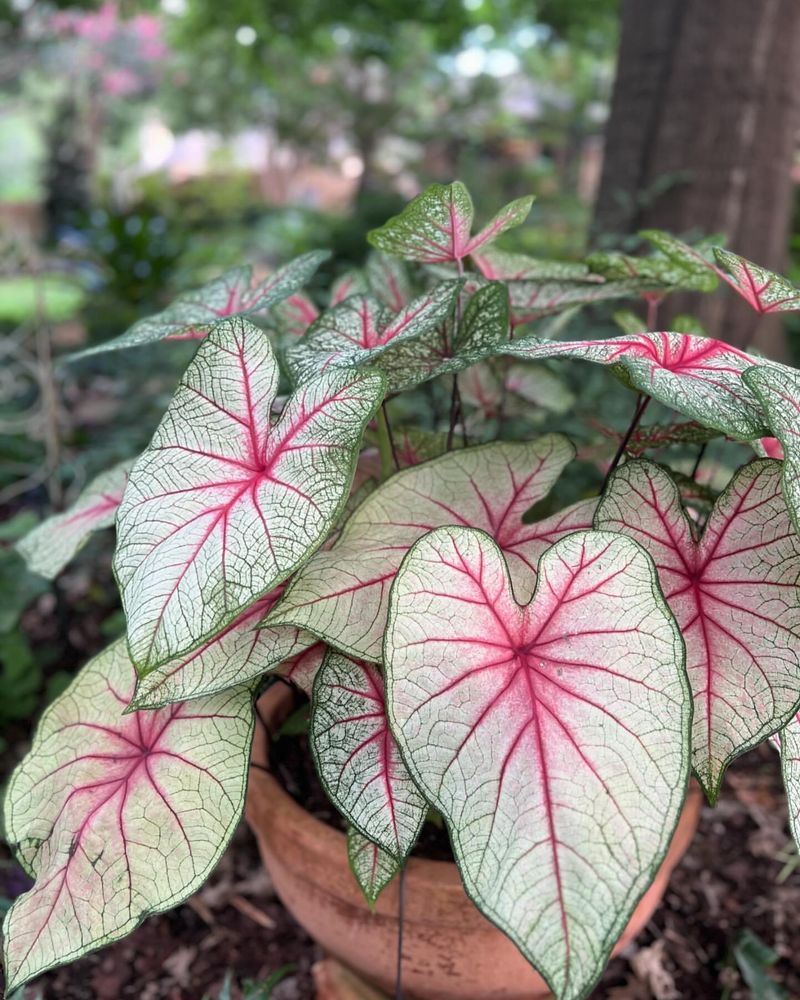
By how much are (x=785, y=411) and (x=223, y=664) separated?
22.0 inches

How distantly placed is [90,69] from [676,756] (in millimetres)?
12565

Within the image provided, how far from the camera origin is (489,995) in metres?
1.04

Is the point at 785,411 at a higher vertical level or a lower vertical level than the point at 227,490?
higher

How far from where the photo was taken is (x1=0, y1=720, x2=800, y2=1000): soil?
4.26ft

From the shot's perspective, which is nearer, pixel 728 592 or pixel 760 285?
pixel 728 592

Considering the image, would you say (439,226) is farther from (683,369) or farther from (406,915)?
(406,915)

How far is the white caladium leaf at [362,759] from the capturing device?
→ 764mm

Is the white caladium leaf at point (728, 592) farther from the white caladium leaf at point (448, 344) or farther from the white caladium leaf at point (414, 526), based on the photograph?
the white caladium leaf at point (448, 344)

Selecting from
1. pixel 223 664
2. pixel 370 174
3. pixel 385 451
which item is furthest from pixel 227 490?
pixel 370 174

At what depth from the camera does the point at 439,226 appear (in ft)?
3.02

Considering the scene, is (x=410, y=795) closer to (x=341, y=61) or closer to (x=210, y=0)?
(x=210, y=0)

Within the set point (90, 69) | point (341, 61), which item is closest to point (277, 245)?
point (341, 61)

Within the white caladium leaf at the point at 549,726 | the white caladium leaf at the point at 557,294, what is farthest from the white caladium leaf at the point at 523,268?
the white caladium leaf at the point at 549,726

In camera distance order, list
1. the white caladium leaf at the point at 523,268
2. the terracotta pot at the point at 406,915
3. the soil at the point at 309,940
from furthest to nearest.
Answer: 1. the soil at the point at 309,940
2. the white caladium leaf at the point at 523,268
3. the terracotta pot at the point at 406,915
